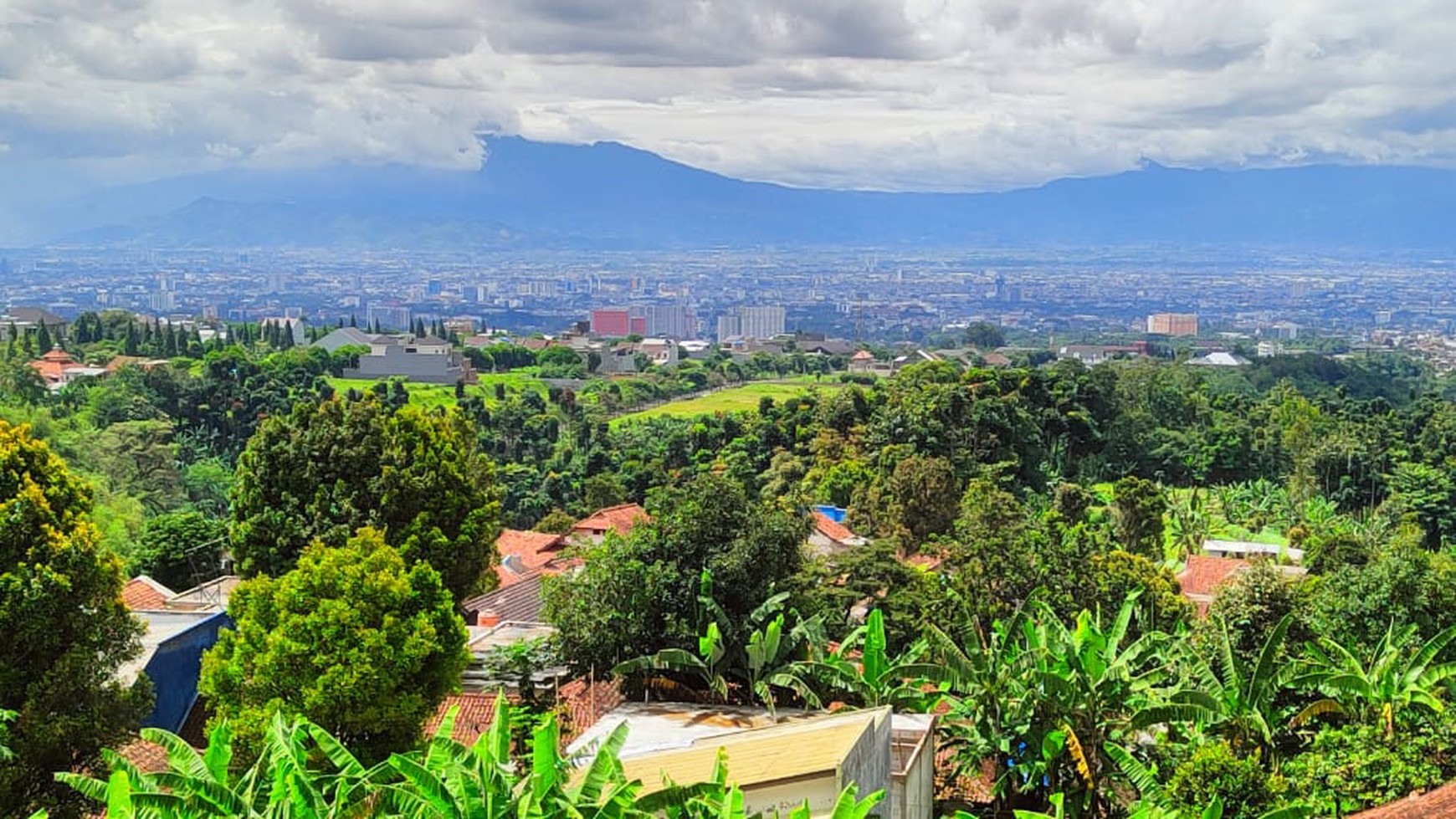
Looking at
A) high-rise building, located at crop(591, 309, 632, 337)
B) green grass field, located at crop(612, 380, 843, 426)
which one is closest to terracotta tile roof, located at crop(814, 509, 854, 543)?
green grass field, located at crop(612, 380, 843, 426)

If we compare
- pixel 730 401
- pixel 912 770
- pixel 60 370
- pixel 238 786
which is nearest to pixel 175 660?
pixel 238 786

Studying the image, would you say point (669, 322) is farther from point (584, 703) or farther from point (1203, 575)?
point (584, 703)

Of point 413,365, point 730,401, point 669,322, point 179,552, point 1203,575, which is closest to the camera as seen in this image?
point 179,552

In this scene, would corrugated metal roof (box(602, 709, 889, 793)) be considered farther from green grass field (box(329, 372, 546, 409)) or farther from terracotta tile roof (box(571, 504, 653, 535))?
green grass field (box(329, 372, 546, 409))

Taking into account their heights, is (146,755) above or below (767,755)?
below

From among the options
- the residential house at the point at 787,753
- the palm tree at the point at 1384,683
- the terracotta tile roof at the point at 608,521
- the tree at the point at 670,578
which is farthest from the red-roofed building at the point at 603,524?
the palm tree at the point at 1384,683

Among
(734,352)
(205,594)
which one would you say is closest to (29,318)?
(734,352)
